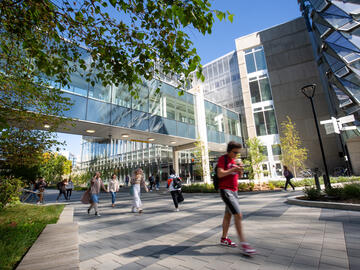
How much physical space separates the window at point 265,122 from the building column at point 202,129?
13.8m

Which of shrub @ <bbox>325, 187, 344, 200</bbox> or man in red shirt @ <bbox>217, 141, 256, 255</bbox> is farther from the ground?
man in red shirt @ <bbox>217, 141, 256, 255</bbox>

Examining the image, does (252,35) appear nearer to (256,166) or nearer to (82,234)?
(256,166)

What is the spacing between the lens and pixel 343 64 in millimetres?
20203

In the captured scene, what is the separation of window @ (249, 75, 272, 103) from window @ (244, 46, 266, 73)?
1.84 m

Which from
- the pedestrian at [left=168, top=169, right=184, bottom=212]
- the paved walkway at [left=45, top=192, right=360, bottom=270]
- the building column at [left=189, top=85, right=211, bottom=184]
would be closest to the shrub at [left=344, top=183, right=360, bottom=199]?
the paved walkway at [left=45, top=192, right=360, bottom=270]

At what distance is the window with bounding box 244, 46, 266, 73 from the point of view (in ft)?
106

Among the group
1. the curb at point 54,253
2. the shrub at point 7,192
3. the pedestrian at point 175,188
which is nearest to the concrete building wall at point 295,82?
the pedestrian at point 175,188

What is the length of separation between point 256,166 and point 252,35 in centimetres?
2667

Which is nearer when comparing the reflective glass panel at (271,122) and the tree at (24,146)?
the tree at (24,146)

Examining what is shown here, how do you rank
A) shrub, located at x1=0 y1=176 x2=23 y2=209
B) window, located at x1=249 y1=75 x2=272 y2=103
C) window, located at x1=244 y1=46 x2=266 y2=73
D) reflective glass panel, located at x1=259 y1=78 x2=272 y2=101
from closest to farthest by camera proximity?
shrub, located at x1=0 y1=176 x2=23 y2=209 → reflective glass panel, located at x1=259 y1=78 x2=272 y2=101 → window, located at x1=249 y1=75 x2=272 y2=103 → window, located at x1=244 y1=46 x2=266 y2=73

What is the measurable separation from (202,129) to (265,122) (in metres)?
15.3

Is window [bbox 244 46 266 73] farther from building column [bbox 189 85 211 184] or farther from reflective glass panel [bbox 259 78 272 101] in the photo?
building column [bbox 189 85 211 184]

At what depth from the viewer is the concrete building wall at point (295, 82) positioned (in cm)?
2638

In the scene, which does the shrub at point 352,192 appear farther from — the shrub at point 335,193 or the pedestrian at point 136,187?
the pedestrian at point 136,187
